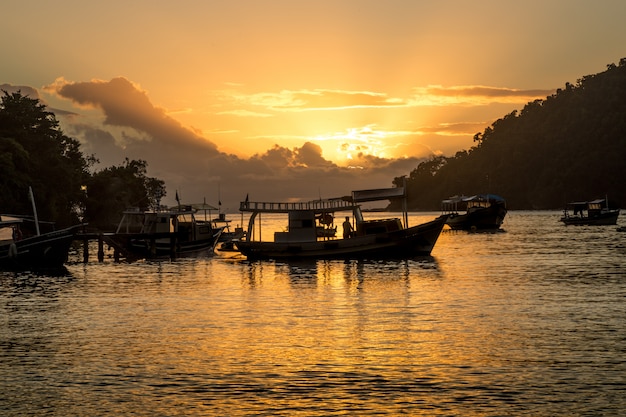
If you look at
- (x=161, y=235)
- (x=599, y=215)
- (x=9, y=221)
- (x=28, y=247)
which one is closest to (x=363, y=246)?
(x=161, y=235)

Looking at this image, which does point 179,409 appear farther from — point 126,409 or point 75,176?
point 75,176

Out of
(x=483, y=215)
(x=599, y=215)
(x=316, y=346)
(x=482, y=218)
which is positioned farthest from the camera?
(x=482, y=218)

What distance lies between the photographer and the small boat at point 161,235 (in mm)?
71438

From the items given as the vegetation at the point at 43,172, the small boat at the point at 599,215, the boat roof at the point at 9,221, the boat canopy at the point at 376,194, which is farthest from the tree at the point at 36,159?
the small boat at the point at 599,215

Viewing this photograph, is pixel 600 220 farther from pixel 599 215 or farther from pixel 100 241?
pixel 100 241

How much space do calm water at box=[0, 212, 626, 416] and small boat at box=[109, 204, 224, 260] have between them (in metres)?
20.1

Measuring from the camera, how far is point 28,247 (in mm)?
58250

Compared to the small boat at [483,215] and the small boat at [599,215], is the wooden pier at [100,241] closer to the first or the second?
the small boat at [483,215]

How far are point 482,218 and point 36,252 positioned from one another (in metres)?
106

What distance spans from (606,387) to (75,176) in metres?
121

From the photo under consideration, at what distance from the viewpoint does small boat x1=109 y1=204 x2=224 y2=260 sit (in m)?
71.4

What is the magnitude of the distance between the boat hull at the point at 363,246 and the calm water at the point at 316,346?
11647 millimetres

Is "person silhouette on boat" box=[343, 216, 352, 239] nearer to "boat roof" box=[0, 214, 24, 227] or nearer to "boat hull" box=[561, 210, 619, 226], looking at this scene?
"boat roof" box=[0, 214, 24, 227]

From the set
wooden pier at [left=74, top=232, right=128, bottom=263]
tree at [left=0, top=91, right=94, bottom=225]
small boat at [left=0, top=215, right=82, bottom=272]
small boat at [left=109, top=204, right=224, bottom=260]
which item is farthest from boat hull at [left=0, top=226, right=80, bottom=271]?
tree at [left=0, top=91, right=94, bottom=225]
